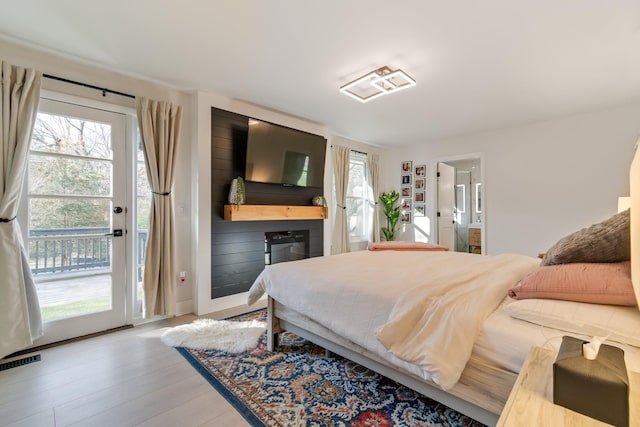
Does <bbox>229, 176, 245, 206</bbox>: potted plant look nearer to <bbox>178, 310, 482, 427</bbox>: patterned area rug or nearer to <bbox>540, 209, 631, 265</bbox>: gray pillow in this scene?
<bbox>178, 310, 482, 427</bbox>: patterned area rug

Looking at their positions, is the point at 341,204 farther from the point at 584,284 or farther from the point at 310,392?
the point at 584,284

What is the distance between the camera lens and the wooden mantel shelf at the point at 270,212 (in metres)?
3.34

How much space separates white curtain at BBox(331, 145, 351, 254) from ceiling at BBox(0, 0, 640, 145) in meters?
1.49

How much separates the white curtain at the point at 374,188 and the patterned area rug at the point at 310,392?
344 cm

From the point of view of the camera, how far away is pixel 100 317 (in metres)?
2.72

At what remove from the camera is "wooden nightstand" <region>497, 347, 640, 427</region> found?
716 millimetres

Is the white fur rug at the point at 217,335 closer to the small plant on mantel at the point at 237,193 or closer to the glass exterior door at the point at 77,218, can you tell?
the glass exterior door at the point at 77,218

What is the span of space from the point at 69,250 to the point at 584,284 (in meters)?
3.62

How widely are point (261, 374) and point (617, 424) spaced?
1.80m

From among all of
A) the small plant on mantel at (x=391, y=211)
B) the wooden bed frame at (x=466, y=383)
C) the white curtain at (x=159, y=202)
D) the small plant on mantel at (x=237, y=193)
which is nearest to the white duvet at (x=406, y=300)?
the wooden bed frame at (x=466, y=383)

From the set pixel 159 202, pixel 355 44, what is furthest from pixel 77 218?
pixel 355 44

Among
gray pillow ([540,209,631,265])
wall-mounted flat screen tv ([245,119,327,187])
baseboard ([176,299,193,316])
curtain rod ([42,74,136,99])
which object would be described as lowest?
baseboard ([176,299,193,316])

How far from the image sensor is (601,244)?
4.59 ft

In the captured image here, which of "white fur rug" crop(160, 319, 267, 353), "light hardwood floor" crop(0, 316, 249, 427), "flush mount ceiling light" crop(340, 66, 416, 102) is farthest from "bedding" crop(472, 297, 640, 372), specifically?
"flush mount ceiling light" crop(340, 66, 416, 102)
